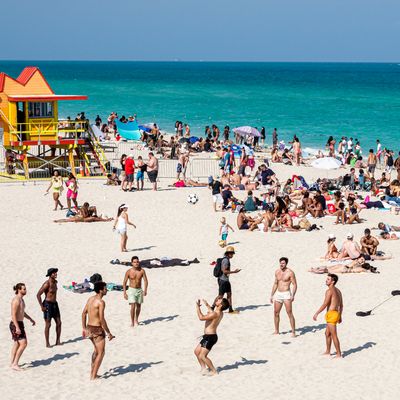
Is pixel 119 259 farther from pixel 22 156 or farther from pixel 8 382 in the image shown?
pixel 22 156

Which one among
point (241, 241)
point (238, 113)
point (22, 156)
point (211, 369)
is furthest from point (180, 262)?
point (238, 113)

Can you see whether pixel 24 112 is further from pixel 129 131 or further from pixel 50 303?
pixel 50 303

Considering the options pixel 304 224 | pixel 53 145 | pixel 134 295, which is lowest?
pixel 304 224

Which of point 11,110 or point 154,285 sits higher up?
point 11,110

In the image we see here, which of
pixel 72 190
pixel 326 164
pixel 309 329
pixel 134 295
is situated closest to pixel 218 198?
pixel 72 190

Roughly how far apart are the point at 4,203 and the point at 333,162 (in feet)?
35.5

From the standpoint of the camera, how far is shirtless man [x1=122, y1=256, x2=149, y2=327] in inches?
559

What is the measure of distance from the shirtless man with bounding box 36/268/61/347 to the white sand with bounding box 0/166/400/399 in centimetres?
31

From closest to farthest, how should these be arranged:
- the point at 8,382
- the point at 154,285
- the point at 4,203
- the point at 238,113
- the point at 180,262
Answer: the point at 8,382
the point at 154,285
the point at 180,262
the point at 4,203
the point at 238,113

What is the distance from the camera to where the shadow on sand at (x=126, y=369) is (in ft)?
40.7

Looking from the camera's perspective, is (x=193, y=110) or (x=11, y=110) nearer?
(x=11, y=110)

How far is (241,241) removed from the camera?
2133 centimetres

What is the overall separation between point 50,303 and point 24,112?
18326 millimetres

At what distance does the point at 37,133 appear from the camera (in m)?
30.3
